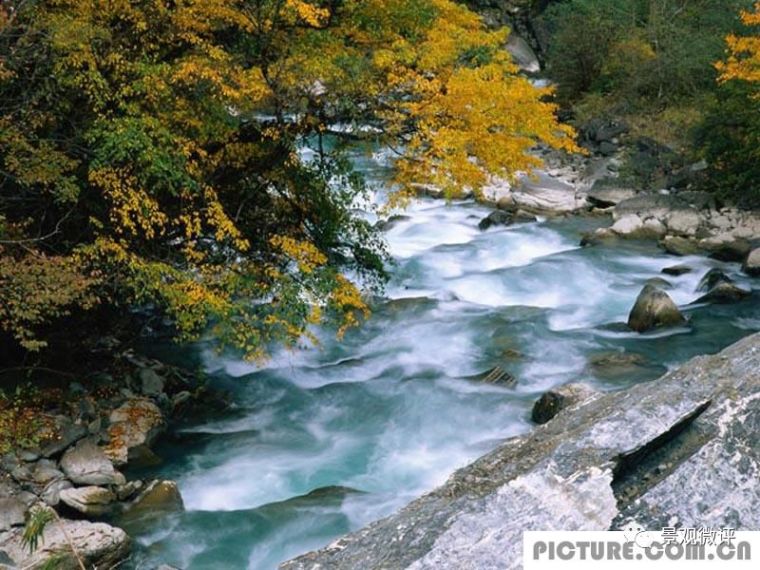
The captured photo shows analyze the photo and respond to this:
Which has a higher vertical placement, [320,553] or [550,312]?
[320,553]

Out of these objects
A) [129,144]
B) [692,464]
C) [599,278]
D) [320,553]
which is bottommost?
[599,278]

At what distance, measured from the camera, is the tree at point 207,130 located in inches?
295

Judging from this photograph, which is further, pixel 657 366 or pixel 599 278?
pixel 599 278

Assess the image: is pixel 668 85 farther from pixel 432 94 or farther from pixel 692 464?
pixel 692 464

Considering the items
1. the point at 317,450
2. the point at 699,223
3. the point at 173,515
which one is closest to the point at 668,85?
the point at 699,223

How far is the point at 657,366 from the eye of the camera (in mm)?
9844

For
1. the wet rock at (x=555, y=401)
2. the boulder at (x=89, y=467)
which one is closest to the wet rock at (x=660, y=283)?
the wet rock at (x=555, y=401)

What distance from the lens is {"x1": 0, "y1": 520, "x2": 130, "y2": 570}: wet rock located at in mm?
5730

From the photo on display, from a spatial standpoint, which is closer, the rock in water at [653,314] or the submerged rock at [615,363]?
the submerged rock at [615,363]

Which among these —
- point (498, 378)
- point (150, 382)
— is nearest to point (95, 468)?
point (150, 382)

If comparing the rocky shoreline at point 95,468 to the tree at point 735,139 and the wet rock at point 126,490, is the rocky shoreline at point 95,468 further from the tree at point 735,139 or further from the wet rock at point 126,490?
the tree at point 735,139

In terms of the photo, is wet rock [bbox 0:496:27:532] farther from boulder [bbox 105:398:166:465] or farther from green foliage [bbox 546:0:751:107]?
green foliage [bbox 546:0:751:107]

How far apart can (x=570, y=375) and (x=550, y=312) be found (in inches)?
95.4

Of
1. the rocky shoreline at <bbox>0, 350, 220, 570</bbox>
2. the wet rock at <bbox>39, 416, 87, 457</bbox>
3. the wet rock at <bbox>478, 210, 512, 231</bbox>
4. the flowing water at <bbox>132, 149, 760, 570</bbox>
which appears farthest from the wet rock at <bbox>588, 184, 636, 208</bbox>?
the wet rock at <bbox>39, 416, 87, 457</bbox>
